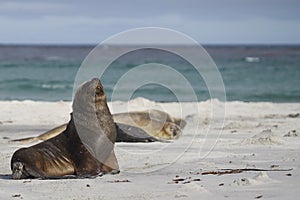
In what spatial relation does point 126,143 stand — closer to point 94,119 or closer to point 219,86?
point 94,119

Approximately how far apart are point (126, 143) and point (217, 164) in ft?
9.06

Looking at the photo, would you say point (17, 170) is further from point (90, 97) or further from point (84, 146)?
point (90, 97)

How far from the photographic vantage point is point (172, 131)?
11.7 meters

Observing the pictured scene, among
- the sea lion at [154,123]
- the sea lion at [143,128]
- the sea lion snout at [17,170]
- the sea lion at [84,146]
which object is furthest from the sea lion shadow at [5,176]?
the sea lion at [154,123]

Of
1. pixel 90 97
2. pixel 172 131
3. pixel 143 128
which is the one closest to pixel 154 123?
pixel 143 128

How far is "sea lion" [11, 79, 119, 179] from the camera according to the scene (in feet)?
24.1

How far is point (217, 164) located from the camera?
7.99 meters

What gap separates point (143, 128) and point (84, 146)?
4.26 meters

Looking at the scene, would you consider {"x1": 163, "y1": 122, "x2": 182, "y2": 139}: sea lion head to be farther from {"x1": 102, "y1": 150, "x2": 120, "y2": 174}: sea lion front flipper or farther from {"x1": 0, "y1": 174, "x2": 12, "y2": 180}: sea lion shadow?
{"x1": 0, "y1": 174, "x2": 12, "y2": 180}: sea lion shadow

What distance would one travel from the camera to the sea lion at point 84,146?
24.1ft

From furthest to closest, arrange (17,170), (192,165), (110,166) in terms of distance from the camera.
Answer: (192,165), (110,166), (17,170)

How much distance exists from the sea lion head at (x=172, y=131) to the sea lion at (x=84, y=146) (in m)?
3.79

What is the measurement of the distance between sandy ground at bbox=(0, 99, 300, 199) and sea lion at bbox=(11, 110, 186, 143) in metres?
0.25

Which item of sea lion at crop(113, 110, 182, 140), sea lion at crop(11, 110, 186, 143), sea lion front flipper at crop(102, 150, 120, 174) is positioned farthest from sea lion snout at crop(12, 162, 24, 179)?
sea lion at crop(113, 110, 182, 140)
